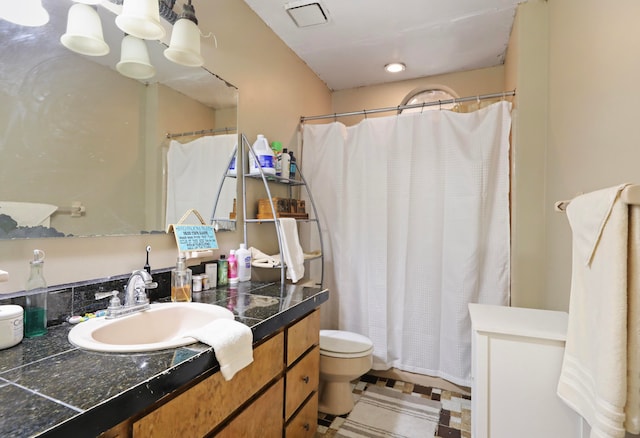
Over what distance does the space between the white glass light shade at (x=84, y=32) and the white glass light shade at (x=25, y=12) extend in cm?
7

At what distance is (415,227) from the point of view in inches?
89.4

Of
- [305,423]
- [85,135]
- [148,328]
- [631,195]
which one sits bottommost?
[305,423]

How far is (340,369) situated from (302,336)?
1.96ft

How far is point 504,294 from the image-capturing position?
2055 mm

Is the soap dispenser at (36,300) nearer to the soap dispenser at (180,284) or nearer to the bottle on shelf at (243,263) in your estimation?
the soap dispenser at (180,284)

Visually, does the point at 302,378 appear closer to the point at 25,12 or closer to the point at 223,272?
the point at 223,272

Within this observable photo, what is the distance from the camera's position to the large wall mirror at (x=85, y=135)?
0.97 meters

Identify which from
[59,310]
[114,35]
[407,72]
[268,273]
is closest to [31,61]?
[114,35]

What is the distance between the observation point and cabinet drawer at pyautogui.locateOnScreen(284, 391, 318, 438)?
138cm

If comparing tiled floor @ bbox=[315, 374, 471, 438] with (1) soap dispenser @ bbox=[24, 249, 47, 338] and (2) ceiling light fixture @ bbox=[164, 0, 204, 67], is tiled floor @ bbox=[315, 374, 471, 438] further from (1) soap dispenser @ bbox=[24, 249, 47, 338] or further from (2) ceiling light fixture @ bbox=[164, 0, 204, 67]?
(2) ceiling light fixture @ bbox=[164, 0, 204, 67]

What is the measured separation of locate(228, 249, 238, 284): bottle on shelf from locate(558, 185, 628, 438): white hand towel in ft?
4.57

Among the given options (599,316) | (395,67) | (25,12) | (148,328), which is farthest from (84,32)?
(395,67)

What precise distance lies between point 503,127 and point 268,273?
174cm

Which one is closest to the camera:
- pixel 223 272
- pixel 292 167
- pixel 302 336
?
pixel 302 336
